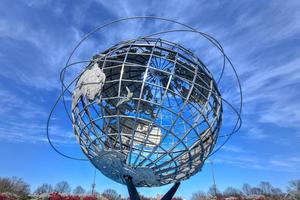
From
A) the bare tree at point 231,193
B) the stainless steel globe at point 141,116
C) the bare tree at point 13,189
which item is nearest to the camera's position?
the stainless steel globe at point 141,116

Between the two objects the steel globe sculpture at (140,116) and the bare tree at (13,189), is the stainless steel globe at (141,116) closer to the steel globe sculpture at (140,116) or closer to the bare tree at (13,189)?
the steel globe sculpture at (140,116)

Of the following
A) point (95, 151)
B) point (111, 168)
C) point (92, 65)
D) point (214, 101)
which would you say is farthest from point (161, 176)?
point (92, 65)

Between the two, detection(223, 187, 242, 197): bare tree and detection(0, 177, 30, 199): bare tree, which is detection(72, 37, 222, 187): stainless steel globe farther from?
detection(223, 187, 242, 197): bare tree

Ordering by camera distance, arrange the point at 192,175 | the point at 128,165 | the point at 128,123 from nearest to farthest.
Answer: the point at 128,165, the point at 192,175, the point at 128,123

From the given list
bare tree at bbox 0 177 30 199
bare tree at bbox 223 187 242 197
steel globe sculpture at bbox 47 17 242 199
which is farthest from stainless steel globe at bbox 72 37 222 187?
bare tree at bbox 223 187 242 197

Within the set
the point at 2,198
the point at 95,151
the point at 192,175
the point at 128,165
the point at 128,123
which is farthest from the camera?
the point at 2,198

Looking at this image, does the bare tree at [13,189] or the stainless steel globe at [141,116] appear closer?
the stainless steel globe at [141,116]

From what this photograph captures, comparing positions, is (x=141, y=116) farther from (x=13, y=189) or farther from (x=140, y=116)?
(x=13, y=189)

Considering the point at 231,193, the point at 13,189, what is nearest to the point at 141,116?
the point at 13,189

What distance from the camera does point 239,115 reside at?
859cm

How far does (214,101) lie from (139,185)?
3456 millimetres

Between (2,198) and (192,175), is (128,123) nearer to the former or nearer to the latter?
(192,175)

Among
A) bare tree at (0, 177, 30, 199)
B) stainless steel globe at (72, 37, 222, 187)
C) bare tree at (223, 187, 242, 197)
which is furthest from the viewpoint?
bare tree at (223, 187, 242, 197)

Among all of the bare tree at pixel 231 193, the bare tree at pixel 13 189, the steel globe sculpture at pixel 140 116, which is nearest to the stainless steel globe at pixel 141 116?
the steel globe sculpture at pixel 140 116
